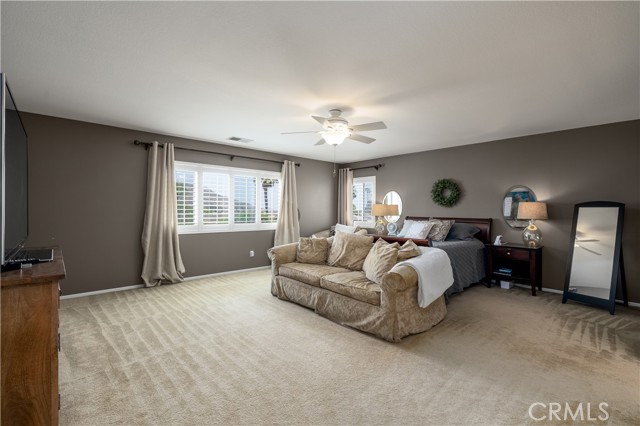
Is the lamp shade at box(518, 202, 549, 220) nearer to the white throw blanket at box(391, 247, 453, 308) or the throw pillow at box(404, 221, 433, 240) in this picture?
the throw pillow at box(404, 221, 433, 240)

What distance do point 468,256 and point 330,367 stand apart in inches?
130

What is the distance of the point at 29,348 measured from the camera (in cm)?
137

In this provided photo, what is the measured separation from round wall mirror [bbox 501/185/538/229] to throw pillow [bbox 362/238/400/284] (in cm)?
290

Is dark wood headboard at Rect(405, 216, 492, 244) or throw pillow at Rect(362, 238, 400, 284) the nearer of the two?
throw pillow at Rect(362, 238, 400, 284)

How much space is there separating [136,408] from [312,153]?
214 inches

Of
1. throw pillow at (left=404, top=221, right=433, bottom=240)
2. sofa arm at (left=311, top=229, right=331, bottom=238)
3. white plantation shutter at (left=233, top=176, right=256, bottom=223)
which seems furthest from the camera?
sofa arm at (left=311, top=229, right=331, bottom=238)

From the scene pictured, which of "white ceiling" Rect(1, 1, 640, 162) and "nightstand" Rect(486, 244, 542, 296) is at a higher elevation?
"white ceiling" Rect(1, 1, 640, 162)

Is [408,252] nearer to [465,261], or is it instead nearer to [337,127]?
[337,127]

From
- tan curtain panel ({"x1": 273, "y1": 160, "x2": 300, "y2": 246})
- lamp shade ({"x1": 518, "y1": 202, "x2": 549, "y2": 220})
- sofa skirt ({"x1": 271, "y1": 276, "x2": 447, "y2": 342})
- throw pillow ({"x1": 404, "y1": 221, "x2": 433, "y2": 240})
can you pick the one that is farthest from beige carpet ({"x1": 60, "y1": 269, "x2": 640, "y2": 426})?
tan curtain panel ({"x1": 273, "y1": 160, "x2": 300, "y2": 246})

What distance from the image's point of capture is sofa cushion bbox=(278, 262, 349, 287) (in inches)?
147

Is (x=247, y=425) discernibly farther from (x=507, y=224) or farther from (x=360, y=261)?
(x=507, y=224)

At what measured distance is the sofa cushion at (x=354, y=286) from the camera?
307cm

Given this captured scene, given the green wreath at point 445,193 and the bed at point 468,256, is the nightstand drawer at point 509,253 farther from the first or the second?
the green wreath at point 445,193

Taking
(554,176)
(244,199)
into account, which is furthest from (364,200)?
(554,176)
